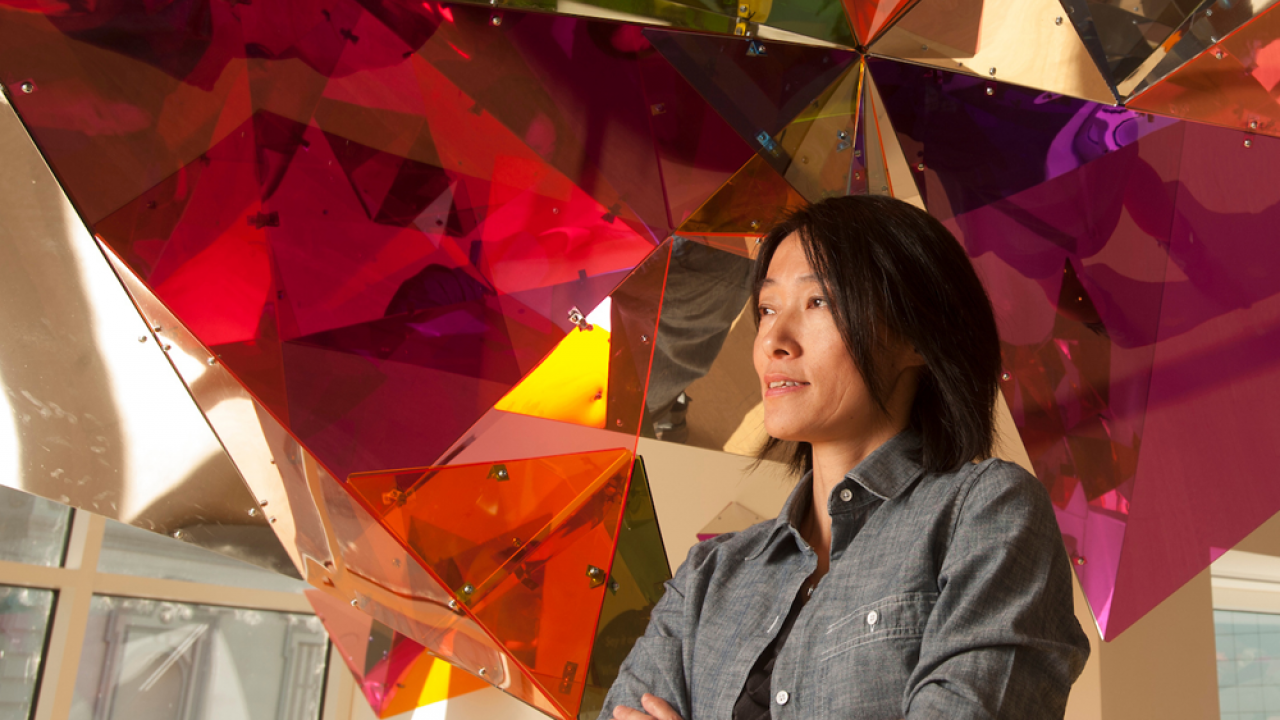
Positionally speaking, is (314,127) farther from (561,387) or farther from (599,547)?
(599,547)

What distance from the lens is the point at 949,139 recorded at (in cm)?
161

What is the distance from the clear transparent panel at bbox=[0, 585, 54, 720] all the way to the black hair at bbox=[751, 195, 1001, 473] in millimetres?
1535

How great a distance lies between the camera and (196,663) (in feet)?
6.83

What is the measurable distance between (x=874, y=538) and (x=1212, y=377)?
756mm

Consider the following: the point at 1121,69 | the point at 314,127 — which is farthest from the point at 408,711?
the point at 1121,69

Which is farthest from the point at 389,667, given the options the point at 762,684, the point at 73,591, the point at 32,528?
the point at 762,684

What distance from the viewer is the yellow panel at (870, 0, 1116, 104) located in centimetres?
146

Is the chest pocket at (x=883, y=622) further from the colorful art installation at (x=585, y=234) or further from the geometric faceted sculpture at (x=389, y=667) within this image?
the geometric faceted sculpture at (x=389, y=667)

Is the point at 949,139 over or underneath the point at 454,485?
over

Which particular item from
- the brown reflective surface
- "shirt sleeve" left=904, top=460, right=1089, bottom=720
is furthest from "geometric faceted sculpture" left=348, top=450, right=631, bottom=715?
"shirt sleeve" left=904, top=460, right=1089, bottom=720

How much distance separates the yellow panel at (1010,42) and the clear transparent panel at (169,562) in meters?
1.58

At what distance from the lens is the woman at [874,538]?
903 millimetres

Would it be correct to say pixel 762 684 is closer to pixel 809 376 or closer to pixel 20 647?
pixel 809 376

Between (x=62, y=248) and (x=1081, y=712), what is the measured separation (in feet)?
5.93
